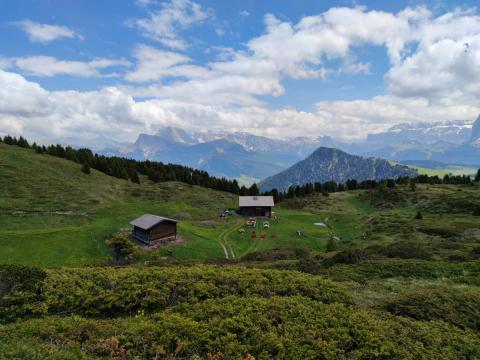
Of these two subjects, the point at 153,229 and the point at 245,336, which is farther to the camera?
the point at 153,229

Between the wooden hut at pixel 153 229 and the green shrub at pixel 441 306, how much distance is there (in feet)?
148

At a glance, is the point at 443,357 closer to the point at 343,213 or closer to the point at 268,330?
the point at 268,330

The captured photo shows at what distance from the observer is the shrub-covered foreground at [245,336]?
11.0 m

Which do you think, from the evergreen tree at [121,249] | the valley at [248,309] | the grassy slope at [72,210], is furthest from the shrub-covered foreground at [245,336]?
the grassy slope at [72,210]

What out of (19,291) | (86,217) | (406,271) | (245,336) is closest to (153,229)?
(86,217)

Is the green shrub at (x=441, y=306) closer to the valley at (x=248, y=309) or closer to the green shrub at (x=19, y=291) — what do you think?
the valley at (x=248, y=309)

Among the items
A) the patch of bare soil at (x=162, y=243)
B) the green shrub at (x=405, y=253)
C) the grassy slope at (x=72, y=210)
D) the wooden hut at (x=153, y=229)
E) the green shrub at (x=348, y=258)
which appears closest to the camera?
the green shrub at (x=348, y=258)

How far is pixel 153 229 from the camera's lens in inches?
2169

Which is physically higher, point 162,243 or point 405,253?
point 405,253

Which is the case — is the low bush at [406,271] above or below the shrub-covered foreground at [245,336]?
below

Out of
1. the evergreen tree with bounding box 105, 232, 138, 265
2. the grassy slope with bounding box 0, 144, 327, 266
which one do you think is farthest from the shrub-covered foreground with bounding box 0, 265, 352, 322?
the evergreen tree with bounding box 105, 232, 138, 265

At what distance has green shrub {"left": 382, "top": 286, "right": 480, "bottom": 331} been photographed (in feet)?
48.0

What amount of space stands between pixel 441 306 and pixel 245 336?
10.5 metres

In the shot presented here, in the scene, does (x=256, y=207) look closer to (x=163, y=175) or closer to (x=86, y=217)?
(x=86, y=217)
